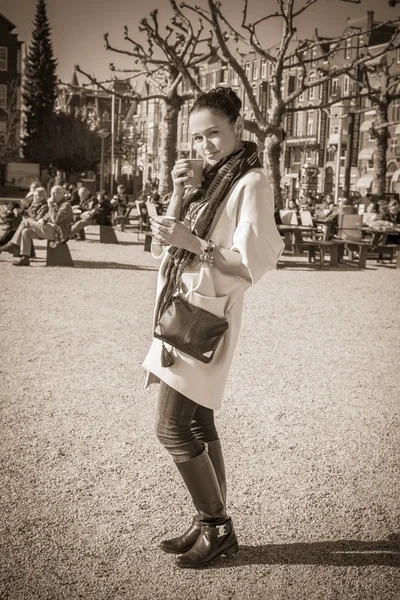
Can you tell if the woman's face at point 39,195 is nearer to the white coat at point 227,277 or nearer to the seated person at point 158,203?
the seated person at point 158,203

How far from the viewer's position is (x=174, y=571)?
10.2ft

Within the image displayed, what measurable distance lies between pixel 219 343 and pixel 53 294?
8496 millimetres

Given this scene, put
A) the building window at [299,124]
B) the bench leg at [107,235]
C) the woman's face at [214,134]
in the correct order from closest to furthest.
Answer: the woman's face at [214,134], the bench leg at [107,235], the building window at [299,124]

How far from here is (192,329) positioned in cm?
279

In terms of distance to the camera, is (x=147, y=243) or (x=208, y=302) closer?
(x=208, y=302)

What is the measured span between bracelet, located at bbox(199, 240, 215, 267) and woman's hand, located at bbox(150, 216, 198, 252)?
0.16 feet

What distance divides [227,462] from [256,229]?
6.63 ft

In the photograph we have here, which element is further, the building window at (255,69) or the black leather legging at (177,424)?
the building window at (255,69)

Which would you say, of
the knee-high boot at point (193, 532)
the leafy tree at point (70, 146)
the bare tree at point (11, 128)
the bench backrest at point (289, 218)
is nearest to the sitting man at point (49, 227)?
the bench backrest at point (289, 218)

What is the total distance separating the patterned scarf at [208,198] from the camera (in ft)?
9.43

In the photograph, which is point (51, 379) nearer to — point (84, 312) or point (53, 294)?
point (84, 312)

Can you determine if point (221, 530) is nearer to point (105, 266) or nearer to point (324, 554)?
point (324, 554)

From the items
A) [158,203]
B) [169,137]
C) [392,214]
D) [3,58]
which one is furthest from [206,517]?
[3,58]

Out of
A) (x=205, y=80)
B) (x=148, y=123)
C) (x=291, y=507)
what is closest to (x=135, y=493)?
(x=291, y=507)
